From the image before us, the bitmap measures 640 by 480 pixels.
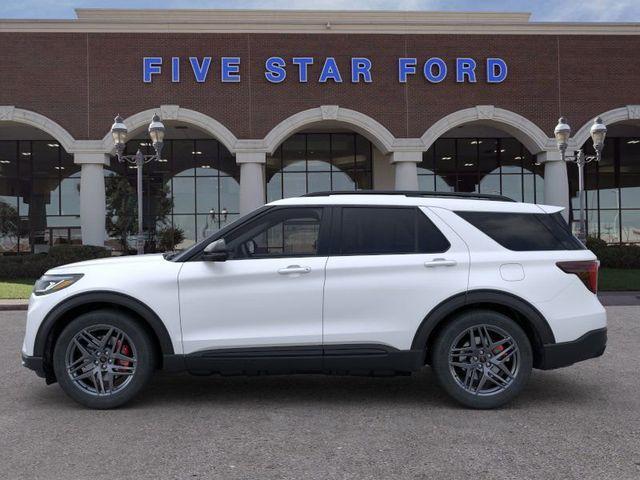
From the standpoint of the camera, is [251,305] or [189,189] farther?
[189,189]

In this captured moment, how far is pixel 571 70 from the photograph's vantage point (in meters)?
22.5

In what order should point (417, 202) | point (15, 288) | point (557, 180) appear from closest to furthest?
point (417, 202)
point (15, 288)
point (557, 180)

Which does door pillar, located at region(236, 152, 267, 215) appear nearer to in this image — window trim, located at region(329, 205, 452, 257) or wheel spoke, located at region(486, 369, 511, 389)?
window trim, located at region(329, 205, 452, 257)

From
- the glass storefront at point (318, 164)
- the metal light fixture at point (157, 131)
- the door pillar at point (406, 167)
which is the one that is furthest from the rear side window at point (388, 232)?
the glass storefront at point (318, 164)

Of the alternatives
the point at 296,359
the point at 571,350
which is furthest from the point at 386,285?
the point at 571,350

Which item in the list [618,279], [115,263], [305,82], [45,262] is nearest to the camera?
[115,263]

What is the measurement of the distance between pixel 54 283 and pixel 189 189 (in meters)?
23.6

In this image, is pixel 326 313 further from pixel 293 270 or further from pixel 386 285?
pixel 386 285

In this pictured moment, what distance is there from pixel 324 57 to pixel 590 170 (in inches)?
684

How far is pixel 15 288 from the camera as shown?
16.9m

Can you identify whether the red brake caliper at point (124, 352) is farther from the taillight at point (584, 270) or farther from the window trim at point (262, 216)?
the taillight at point (584, 270)

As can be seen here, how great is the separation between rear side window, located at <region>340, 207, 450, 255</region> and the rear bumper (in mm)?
1262

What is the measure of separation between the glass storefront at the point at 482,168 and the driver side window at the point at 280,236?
2371cm

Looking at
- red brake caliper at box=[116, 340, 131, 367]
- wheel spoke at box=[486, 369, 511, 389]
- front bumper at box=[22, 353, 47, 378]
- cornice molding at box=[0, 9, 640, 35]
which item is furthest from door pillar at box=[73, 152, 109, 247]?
wheel spoke at box=[486, 369, 511, 389]
